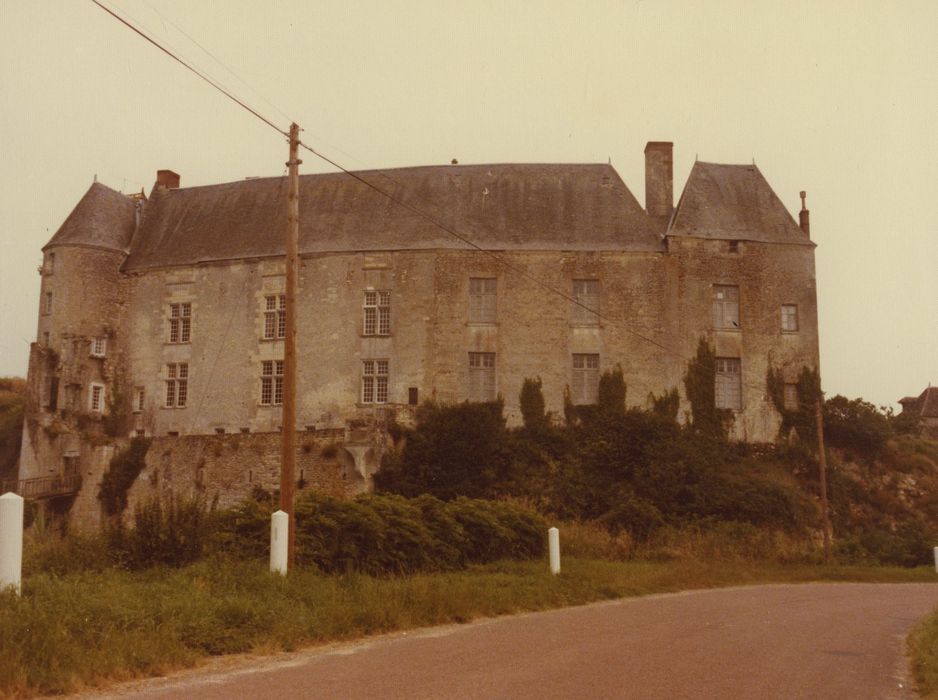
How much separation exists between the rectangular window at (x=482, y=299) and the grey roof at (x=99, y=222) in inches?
614

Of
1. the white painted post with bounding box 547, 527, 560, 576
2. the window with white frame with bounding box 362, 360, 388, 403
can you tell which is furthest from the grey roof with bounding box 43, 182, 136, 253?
the white painted post with bounding box 547, 527, 560, 576

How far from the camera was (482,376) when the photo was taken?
37.9m

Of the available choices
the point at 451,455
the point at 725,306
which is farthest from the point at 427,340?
the point at 725,306

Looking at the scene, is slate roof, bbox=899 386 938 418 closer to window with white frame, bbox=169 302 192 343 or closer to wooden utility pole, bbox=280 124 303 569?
window with white frame, bbox=169 302 192 343

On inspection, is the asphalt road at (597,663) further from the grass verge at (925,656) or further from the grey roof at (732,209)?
the grey roof at (732,209)

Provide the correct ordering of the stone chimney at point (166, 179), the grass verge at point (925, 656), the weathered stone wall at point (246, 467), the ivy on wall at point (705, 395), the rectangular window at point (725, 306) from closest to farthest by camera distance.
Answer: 1. the grass verge at point (925, 656)
2. the weathered stone wall at point (246, 467)
3. the ivy on wall at point (705, 395)
4. the rectangular window at point (725, 306)
5. the stone chimney at point (166, 179)

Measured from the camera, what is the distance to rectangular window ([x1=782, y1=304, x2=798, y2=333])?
38.6m

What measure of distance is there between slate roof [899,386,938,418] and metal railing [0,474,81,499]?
49.6 m

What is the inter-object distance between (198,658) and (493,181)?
111 ft

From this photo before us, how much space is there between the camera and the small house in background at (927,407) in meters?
61.7

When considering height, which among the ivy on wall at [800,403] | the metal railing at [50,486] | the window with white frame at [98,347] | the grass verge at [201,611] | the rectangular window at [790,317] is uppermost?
the rectangular window at [790,317]

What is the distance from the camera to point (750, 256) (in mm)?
39000

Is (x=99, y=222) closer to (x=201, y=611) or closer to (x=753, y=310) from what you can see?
(x=753, y=310)

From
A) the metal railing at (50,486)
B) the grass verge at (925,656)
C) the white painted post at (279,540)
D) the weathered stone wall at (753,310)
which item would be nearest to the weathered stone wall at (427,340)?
the weathered stone wall at (753,310)
